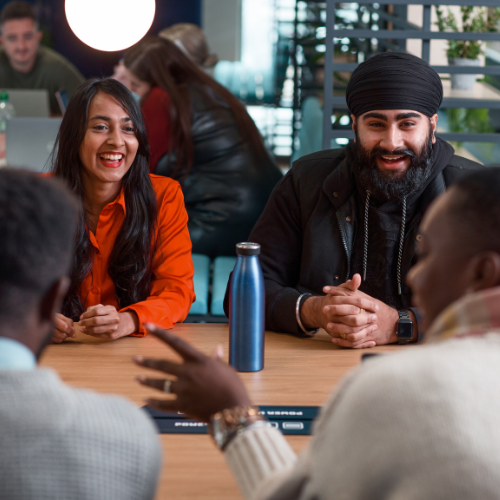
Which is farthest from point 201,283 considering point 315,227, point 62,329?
point 62,329

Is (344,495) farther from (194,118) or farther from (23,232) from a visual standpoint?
(194,118)

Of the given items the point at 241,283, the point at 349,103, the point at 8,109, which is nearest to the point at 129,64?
the point at 8,109

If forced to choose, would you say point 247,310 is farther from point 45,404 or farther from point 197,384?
point 45,404

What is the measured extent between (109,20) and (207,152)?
76 centimetres

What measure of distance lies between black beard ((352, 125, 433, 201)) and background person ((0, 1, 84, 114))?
Result: 3956 mm

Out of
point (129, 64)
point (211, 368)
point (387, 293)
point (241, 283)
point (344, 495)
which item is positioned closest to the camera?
point (344, 495)

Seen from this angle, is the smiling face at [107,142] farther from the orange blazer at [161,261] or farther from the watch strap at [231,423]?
the watch strap at [231,423]

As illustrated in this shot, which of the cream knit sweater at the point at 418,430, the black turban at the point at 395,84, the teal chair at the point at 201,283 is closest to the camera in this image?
the cream knit sweater at the point at 418,430

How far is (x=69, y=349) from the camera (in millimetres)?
1556

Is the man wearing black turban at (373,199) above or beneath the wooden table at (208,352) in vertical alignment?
above

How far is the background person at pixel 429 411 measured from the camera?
64 cm

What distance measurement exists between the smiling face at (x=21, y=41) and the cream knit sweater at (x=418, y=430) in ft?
16.5

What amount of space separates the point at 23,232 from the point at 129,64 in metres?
2.82

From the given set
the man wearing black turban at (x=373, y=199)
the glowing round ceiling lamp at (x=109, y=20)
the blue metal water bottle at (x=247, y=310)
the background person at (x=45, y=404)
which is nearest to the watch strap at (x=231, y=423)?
the background person at (x=45, y=404)
